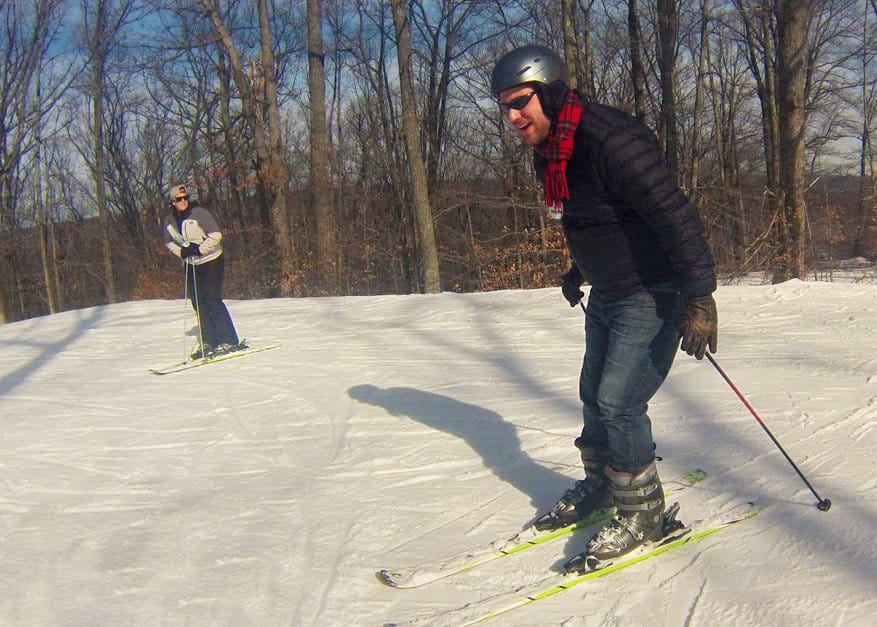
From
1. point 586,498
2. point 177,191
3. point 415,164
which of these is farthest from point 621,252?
point 415,164

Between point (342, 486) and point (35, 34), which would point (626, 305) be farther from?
point (35, 34)

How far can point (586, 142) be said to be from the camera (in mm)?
2773

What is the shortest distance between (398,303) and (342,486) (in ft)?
23.1

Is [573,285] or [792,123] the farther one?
[792,123]

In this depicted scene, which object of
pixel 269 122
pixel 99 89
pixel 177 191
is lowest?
pixel 177 191

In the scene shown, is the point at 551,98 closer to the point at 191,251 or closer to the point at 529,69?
the point at 529,69

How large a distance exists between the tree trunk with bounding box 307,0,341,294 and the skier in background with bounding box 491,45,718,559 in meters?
17.8

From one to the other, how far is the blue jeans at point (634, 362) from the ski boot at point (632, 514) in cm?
5

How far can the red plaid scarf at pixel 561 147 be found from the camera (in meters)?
2.76

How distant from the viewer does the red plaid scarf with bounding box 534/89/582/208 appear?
2.76 m

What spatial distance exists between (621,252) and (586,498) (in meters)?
1.13

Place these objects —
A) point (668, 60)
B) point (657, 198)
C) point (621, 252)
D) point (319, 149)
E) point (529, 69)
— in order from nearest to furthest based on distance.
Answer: point (657, 198) → point (529, 69) → point (621, 252) → point (668, 60) → point (319, 149)

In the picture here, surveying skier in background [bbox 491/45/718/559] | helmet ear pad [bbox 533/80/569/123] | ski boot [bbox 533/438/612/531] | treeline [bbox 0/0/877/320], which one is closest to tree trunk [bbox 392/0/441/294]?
treeline [bbox 0/0/877/320]

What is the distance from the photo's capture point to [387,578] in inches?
120
